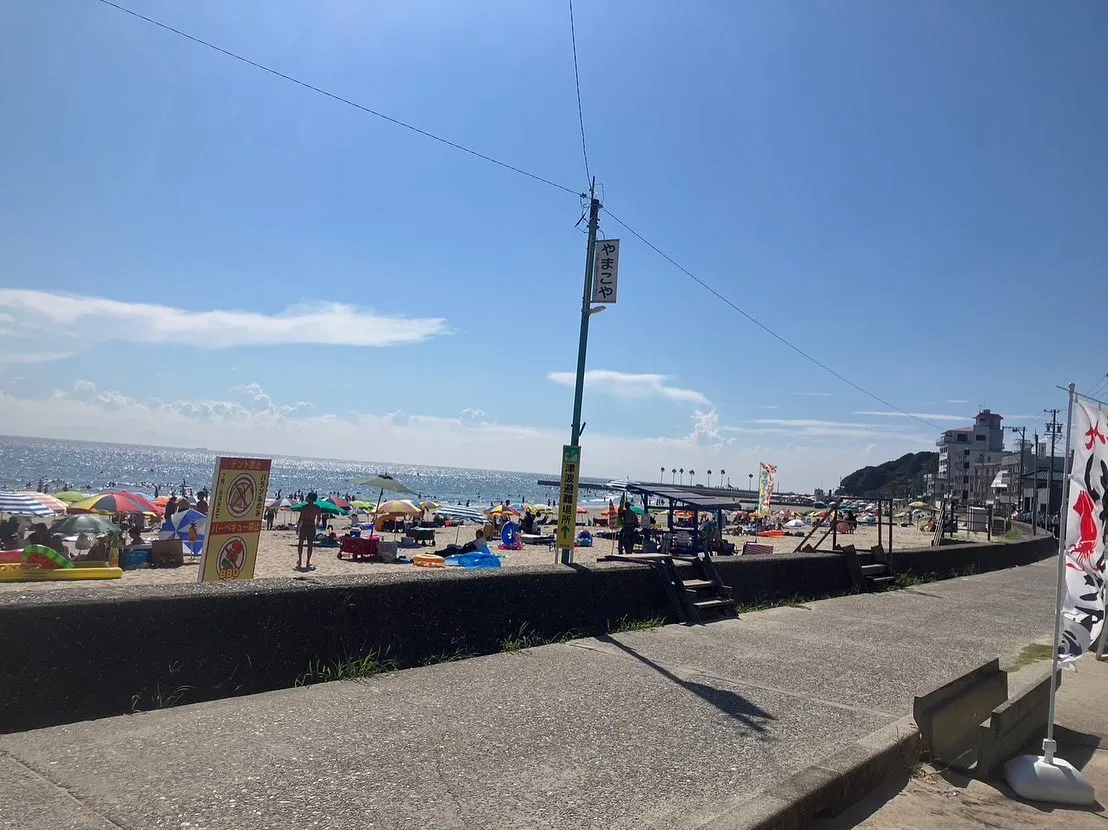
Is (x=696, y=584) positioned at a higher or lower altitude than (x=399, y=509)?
higher

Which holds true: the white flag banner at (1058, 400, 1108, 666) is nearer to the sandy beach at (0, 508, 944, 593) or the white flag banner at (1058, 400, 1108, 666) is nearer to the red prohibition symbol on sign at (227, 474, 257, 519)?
the sandy beach at (0, 508, 944, 593)

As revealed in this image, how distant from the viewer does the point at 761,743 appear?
14.8 feet

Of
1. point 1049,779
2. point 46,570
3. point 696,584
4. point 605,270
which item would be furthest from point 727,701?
point 46,570

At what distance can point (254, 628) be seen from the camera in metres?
4.99

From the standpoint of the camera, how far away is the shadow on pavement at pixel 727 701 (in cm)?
496

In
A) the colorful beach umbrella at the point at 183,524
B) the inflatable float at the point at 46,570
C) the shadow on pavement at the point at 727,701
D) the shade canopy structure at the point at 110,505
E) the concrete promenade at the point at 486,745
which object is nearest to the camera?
the concrete promenade at the point at 486,745

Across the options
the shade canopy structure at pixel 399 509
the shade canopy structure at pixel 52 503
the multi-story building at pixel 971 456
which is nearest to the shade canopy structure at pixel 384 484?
the shade canopy structure at pixel 399 509

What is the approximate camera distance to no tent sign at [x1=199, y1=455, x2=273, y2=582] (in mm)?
8312

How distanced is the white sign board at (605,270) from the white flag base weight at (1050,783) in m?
6.51

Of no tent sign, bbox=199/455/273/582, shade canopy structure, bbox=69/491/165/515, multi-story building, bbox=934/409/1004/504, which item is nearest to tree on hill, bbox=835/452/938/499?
multi-story building, bbox=934/409/1004/504

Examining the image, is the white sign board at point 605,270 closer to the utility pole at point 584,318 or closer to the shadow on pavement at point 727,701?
the utility pole at point 584,318

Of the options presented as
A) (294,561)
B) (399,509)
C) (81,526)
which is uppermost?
(399,509)

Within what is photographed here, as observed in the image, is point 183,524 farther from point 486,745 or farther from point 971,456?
point 971,456

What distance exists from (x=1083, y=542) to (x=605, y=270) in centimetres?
614
